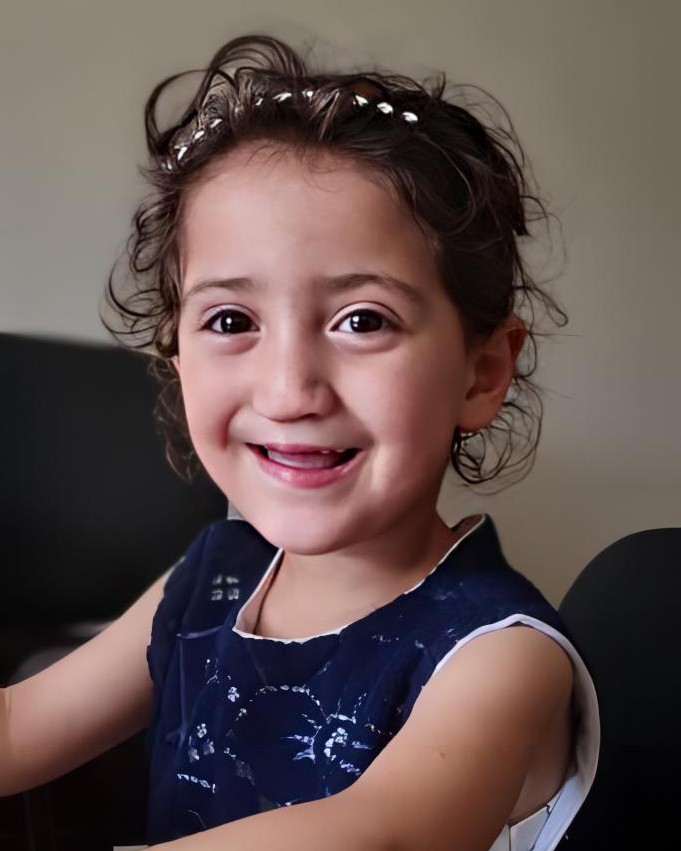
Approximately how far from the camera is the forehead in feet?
1.14

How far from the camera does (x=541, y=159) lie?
0.47m

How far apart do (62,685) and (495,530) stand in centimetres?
23

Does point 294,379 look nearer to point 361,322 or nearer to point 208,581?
point 361,322

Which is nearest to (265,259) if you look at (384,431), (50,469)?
(384,431)

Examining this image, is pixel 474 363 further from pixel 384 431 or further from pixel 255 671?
pixel 255 671

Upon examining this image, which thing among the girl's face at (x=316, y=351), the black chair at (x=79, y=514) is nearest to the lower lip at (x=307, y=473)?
the girl's face at (x=316, y=351)

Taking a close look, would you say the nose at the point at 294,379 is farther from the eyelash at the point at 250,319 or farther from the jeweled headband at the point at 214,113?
the jeweled headband at the point at 214,113

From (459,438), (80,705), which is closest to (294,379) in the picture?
(459,438)

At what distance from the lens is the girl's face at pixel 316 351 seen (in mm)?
351

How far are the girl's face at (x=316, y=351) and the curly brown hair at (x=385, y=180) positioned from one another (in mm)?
15

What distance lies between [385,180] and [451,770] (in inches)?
8.7

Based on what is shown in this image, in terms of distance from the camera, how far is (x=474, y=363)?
1.36ft

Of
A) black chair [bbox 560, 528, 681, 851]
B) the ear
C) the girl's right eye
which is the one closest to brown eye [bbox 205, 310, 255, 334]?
the girl's right eye

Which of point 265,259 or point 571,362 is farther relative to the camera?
point 571,362
